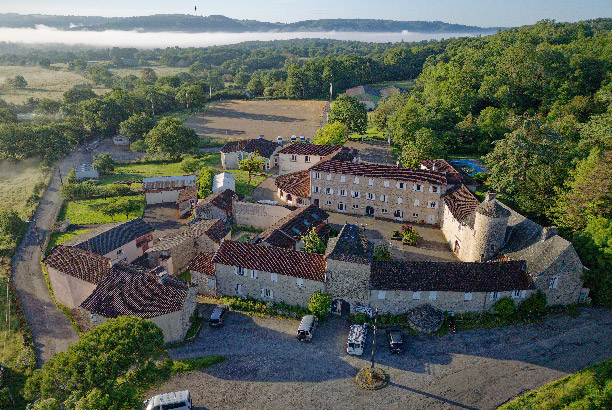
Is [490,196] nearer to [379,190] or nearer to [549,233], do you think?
[549,233]

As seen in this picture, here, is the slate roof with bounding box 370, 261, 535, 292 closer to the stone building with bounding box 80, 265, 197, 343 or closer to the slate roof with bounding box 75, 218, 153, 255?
the stone building with bounding box 80, 265, 197, 343

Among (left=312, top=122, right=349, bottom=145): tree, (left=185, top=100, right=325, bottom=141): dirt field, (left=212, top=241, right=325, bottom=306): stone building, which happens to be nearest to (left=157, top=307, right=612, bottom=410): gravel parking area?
(left=212, top=241, right=325, bottom=306): stone building

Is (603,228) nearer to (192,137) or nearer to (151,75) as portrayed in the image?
(192,137)

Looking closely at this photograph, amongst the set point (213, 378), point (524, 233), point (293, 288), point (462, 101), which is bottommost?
point (213, 378)

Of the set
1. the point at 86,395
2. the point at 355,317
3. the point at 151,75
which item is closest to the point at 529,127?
the point at 355,317

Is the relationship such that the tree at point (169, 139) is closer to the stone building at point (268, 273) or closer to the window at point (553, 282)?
the stone building at point (268, 273)

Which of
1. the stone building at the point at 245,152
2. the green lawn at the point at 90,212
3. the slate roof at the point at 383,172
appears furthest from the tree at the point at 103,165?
the slate roof at the point at 383,172

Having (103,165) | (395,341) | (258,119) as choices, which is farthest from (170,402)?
(258,119)
